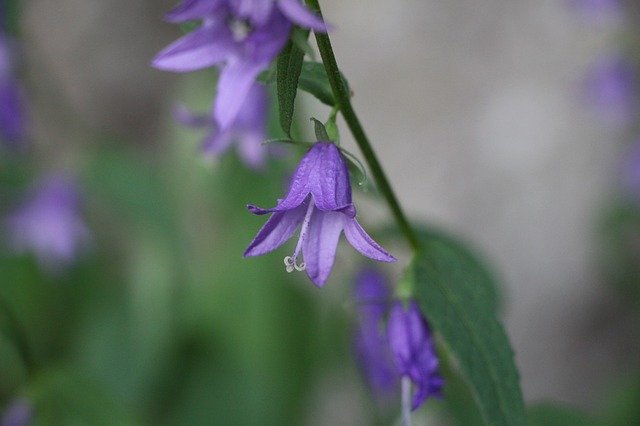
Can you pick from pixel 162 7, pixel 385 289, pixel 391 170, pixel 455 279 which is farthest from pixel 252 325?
pixel 162 7

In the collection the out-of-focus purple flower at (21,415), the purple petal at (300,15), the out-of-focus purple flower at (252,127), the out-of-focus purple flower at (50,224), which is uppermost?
the purple petal at (300,15)

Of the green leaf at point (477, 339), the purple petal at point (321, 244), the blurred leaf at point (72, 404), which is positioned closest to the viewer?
the purple petal at point (321, 244)

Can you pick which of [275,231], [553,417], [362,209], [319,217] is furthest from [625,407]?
[275,231]

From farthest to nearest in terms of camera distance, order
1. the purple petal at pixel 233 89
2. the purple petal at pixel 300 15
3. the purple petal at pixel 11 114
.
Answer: the purple petal at pixel 11 114 → the purple petal at pixel 233 89 → the purple petal at pixel 300 15

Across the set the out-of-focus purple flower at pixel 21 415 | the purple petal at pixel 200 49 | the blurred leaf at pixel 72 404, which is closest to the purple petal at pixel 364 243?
the purple petal at pixel 200 49

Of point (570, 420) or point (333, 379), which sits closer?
point (570, 420)

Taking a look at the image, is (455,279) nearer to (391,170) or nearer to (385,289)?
(385,289)

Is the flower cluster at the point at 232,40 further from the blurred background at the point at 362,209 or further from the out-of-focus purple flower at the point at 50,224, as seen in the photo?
the out-of-focus purple flower at the point at 50,224
